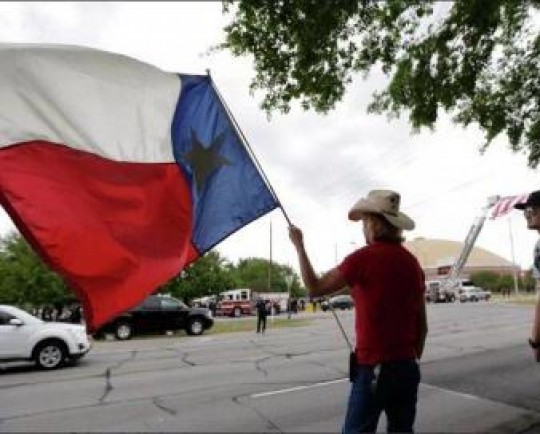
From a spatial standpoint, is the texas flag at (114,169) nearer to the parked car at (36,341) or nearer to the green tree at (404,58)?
the green tree at (404,58)

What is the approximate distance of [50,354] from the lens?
17.2 meters

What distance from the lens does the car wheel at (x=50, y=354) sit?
17094 mm

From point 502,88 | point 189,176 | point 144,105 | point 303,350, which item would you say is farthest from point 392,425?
point 303,350

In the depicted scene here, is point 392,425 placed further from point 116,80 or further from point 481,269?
point 481,269

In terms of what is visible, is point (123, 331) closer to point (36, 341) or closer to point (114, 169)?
point (36, 341)

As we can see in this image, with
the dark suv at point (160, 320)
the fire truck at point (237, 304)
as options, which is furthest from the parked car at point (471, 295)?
the dark suv at point (160, 320)

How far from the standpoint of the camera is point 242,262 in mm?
156375

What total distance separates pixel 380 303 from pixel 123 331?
2755 cm

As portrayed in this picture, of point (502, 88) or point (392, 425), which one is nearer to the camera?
point (392, 425)

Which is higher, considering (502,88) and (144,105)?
(502,88)

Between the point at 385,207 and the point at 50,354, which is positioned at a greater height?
the point at 385,207

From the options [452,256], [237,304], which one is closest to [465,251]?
[237,304]

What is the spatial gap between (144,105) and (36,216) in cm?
113

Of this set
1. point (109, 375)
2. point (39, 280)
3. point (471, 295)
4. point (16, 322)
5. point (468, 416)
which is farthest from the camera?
point (471, 295)
